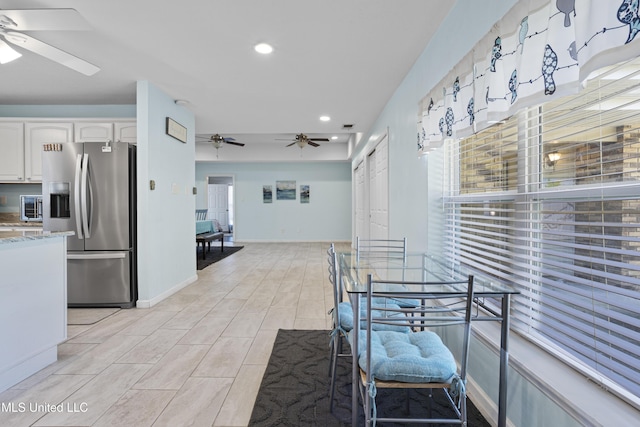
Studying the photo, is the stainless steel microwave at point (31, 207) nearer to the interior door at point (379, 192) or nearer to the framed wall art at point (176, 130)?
the framed wall art at point (176, 130)

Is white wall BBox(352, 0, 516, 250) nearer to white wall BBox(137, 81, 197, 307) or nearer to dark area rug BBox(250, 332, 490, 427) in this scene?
dark area rug BBox(250, 332, 490, 427)

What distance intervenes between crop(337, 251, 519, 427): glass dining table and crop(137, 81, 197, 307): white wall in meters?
2.52

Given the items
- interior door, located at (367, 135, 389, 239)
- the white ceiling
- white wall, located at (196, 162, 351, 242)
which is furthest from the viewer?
white wall, located at (196, 162, 351, 242)

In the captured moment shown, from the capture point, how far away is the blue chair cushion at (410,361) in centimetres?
129

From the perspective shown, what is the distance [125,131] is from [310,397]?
3.79m

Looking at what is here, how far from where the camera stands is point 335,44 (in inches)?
110

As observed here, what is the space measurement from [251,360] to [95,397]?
0.94 meters

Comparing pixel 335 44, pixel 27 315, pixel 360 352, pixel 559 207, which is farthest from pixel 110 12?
pixel 559 207

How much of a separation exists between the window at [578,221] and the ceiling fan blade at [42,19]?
2.79 meters

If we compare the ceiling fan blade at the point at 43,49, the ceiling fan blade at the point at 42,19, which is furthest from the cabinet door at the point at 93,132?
the ceiling fan blade at the point at 42,19

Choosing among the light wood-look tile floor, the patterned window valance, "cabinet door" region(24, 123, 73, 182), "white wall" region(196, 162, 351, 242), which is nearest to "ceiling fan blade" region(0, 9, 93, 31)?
"cabinet door" region(24, 123, 73, 182)

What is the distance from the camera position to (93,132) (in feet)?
13.3

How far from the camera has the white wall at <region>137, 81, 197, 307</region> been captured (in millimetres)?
3604

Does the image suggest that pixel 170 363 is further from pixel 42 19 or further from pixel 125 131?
pixel 125 131
